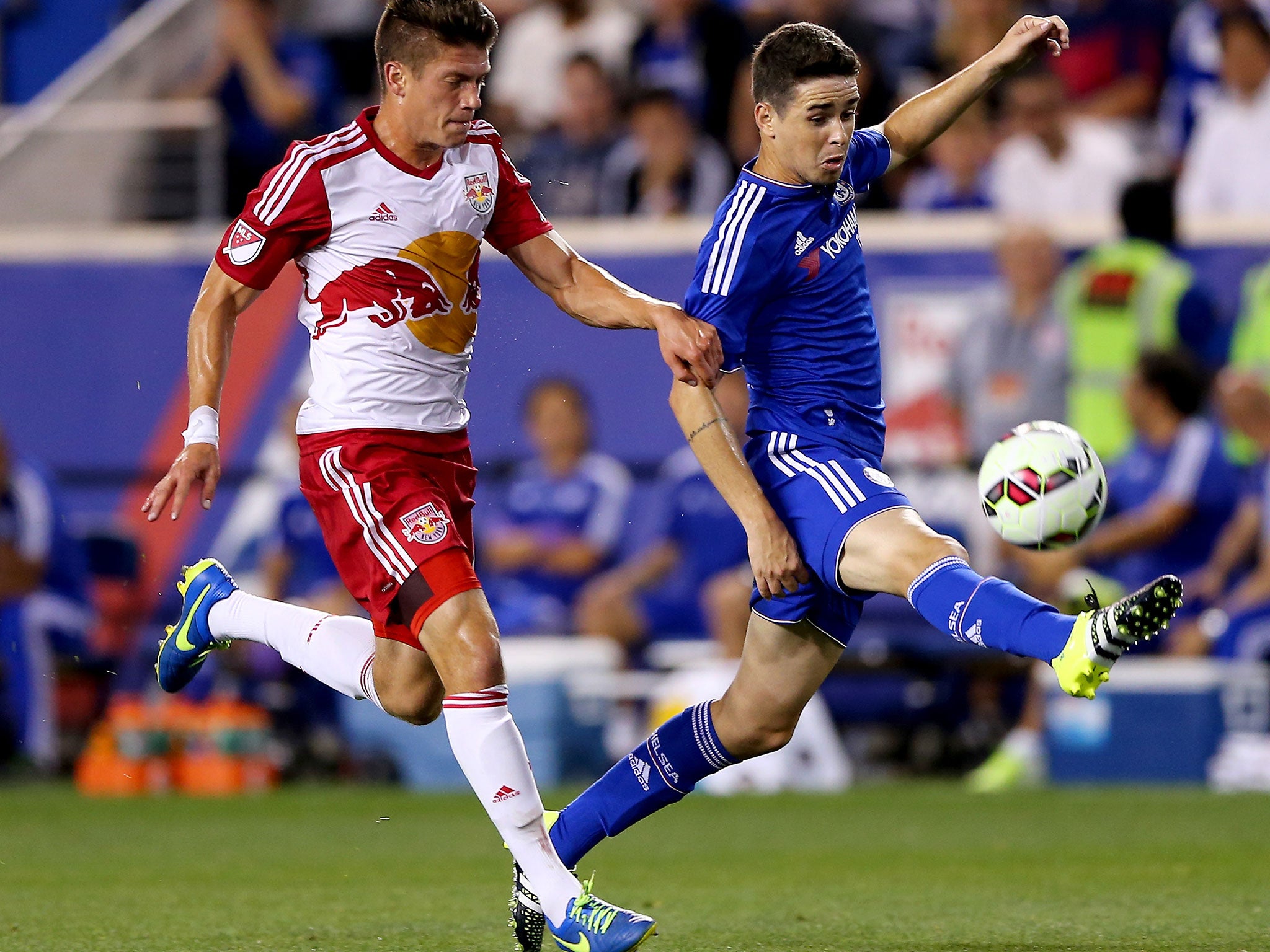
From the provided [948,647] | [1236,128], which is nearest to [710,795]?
[948,647]

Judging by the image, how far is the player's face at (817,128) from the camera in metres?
5.69

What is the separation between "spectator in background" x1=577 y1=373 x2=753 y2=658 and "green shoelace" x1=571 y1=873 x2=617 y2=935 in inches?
279

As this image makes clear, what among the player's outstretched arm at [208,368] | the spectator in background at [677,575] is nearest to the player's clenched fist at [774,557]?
the player's outstretched arm at [208,368]

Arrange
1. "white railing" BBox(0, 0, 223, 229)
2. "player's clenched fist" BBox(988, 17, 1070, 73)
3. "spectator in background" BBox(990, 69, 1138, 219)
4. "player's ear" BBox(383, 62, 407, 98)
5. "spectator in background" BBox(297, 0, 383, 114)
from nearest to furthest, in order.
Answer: "player's ear" BBox(383, 62, 407, 98) < "player's clenched fist" BBox(988, 17, 1070, 73) < "spectator in background" BBox(990, 69, 1138, 219) < "white railing" BBox(0, 0, 223, 229) < "spectator in background" BBox(297, 0, 383, 114)

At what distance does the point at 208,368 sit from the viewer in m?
5.69

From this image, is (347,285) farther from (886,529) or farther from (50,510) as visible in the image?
(50,510)

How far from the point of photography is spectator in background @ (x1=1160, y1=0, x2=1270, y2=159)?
42.5ft

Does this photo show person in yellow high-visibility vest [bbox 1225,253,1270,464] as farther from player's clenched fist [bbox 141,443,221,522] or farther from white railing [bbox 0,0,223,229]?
player's clenched fist [bbox 141,443,221,522]

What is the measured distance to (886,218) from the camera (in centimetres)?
1302

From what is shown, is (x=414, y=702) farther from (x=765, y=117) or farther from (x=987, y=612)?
(x=765, y=117)

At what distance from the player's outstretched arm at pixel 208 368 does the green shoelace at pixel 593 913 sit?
1.47m

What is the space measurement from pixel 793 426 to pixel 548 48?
32.8 ft

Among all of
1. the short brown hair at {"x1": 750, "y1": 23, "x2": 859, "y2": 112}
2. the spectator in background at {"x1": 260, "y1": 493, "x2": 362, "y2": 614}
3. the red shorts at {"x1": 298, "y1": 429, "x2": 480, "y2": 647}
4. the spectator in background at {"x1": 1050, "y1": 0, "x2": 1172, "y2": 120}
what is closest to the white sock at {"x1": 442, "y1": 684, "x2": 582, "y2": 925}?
the red shorts at {"x1": 298, "y1": 429, "x2": 480, "y2": 647}

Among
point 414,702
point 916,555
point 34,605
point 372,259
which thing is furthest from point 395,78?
point 34,605
